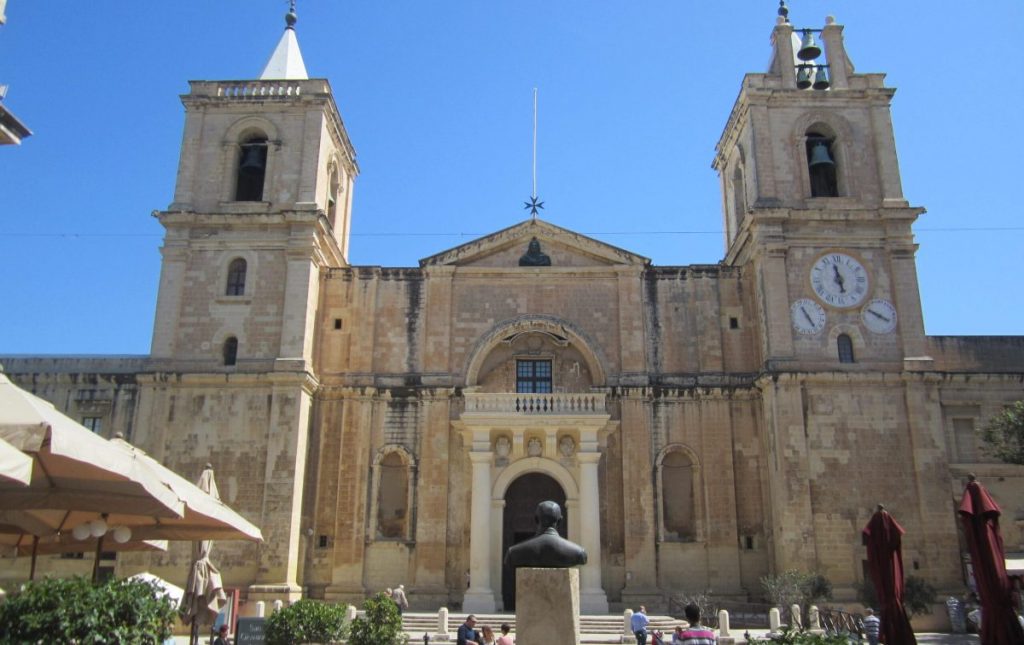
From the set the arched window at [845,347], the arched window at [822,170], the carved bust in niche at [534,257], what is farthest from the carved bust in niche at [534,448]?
the arched window at [822,170]

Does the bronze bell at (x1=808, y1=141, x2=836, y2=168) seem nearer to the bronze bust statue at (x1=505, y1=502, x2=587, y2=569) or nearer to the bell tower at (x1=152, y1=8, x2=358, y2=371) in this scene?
the bell tower at (x1=152, y1=8, x2=358, y2=371)

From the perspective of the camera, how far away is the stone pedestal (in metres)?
10.1

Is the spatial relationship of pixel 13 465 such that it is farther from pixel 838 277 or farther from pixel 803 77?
pixel 803 77

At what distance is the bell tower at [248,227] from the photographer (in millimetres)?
27875

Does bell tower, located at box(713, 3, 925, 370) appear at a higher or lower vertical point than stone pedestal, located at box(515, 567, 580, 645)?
higher

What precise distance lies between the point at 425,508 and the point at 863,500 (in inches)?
528

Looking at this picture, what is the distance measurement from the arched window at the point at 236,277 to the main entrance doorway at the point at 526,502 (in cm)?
1119

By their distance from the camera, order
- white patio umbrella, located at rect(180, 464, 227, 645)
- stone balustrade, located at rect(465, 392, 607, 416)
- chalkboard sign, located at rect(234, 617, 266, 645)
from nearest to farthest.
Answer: white patio umbrella, located at rect(180, 464, 227, 645), chalkboard sign, located at rect(234, 617, 266, 645), stone balustrade, located at rect(465, 392, 607, 416)

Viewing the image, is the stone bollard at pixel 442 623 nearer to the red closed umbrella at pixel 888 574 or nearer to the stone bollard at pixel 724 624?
the stone bollard at pixel 724 624

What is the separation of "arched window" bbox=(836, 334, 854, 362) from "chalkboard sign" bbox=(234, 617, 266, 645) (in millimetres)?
19275

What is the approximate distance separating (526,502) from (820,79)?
18461mm

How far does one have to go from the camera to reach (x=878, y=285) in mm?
28047

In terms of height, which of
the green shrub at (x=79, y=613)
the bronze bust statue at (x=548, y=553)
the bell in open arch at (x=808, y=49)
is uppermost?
the bell in open arch at (x=808, y=49)

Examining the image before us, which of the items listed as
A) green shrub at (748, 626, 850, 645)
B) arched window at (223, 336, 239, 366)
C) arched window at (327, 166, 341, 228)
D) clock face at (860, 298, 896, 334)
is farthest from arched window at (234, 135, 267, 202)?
green shrub at (748, 626, 850, 645)
